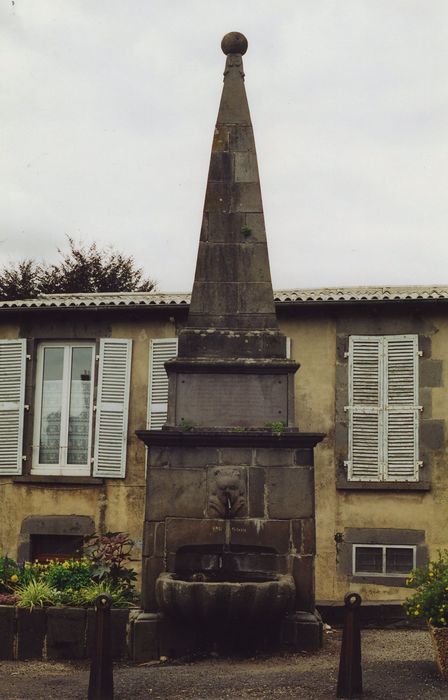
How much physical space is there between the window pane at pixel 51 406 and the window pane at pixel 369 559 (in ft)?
14.4

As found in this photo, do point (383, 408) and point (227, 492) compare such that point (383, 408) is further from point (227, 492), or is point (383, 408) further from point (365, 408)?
point (227, 492)

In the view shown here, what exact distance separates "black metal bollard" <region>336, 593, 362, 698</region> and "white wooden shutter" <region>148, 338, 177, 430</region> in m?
6.68

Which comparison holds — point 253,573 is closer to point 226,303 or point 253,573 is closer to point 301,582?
point 301,582

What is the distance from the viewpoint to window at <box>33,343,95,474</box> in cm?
1315

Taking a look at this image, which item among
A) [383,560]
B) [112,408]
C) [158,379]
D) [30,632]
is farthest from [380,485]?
[30,632]

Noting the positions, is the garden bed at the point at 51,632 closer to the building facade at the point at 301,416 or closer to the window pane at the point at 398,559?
the building facade at the point at 301,416

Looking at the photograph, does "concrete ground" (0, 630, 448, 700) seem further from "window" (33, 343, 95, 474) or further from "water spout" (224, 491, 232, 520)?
"window" (33, 343, 95, 474)

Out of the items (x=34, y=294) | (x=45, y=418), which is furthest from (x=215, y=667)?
(x=34, y=294)

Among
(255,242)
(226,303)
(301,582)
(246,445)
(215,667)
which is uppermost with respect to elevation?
(255,242)

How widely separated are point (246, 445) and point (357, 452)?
4470mm

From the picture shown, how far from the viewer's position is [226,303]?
895 cm

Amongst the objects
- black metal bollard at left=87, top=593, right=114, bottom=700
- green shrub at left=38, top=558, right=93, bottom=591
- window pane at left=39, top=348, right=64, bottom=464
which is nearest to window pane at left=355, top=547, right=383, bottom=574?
window pane at left=39, top=348, right=64, bottom=464

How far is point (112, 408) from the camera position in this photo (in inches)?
516

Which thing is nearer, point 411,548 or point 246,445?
point 246,445
